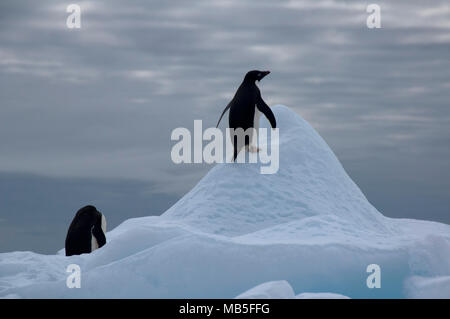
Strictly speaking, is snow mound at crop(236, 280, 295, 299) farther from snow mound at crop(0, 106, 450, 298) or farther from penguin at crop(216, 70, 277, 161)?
penguin at crop(216, 70, 277, 161)

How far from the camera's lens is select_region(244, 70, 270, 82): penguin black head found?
28.2 ft

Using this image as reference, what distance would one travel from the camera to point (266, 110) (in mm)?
8469

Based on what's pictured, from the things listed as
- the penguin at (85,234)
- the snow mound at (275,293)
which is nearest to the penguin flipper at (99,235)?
the penguin at (85,234)

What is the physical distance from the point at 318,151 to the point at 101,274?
4026 millimetres

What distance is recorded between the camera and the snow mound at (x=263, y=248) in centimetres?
572

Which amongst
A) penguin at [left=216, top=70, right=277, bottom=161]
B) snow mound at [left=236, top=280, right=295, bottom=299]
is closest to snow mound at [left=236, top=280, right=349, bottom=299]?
snow mound at [left=236, top=280, right=295, bottom=299]

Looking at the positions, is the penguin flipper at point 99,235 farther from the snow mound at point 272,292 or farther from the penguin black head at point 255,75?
the snow mound at point 272,292

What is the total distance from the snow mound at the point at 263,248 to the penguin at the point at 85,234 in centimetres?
Result: 93

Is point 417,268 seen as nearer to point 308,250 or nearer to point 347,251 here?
point 347,251

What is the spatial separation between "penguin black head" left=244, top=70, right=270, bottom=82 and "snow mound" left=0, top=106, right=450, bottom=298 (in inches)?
32.6

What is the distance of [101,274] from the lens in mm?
5781

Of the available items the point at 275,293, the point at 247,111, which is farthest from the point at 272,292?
the point at 247,111
